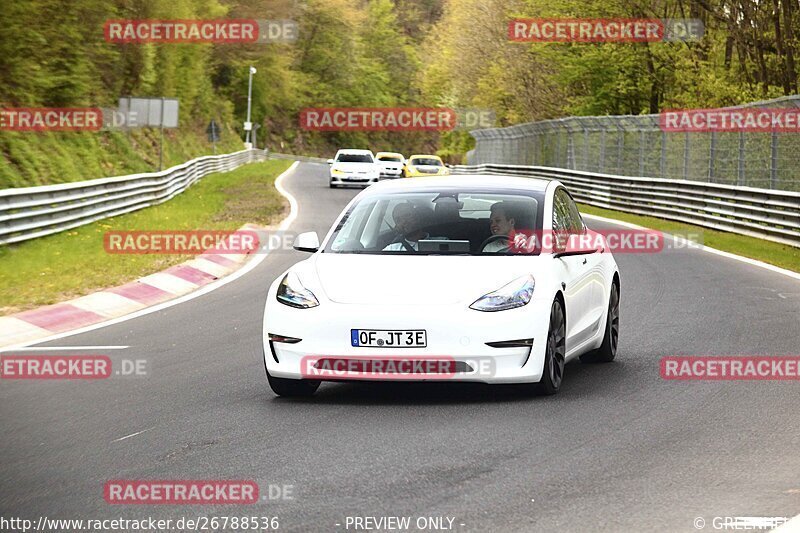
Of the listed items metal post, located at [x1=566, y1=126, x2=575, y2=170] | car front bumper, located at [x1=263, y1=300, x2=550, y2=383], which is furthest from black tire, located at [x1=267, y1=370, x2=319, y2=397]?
metal post, located at [x1=566, y1=126, x2=575, y2=170]

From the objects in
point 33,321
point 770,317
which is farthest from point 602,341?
point 33,321

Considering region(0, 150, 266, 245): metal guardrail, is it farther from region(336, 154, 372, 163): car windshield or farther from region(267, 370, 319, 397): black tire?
region(336, 154, 372, 163): car windshield

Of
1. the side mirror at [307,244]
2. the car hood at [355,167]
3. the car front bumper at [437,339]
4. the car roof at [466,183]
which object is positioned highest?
the car roof at [466,183]

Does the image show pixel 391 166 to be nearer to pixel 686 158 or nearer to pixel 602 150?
pixel 602 150

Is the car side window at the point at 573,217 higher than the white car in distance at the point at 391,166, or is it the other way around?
the car side window at the point at 573,217

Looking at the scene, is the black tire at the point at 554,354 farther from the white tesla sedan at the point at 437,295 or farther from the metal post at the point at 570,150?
the metal post at the point at 570,150

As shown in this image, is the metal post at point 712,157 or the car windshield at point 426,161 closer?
the metal post at point 712,157

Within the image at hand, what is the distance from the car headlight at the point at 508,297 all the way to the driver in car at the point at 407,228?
3.07 ft

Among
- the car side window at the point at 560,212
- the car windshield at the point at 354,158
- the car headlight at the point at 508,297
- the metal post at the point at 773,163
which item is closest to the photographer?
the car headlight at the point at 508,297

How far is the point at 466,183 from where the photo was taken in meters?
9.74

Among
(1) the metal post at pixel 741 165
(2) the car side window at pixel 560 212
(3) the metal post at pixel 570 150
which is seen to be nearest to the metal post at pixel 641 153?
(3) the metal post at pixel 570 150

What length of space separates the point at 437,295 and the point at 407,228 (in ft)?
3.73

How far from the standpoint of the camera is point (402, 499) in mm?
5895

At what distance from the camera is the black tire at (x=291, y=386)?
870 cm
